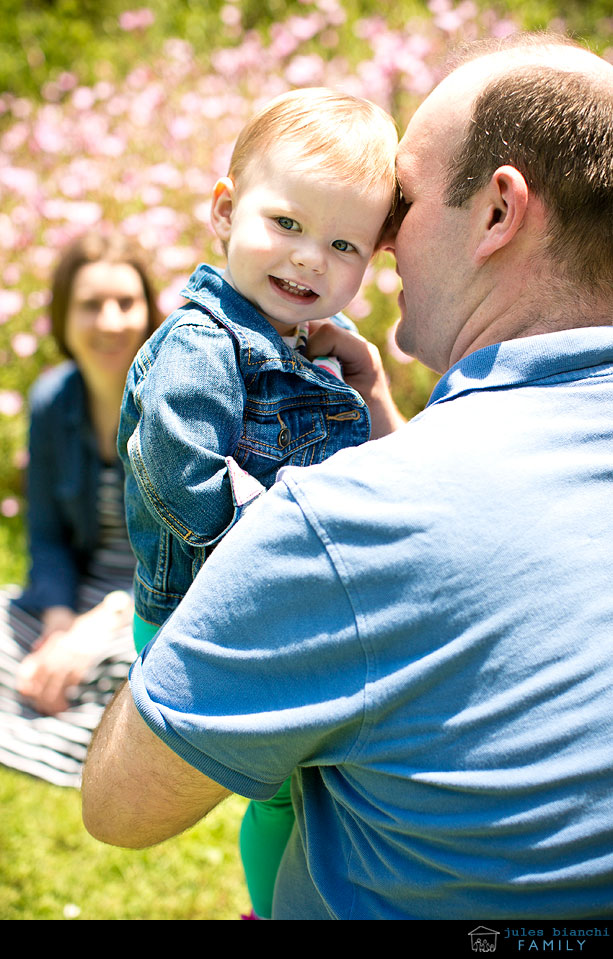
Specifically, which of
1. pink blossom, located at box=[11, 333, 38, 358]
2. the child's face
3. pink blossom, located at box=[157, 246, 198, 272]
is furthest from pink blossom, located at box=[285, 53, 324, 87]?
the child's face

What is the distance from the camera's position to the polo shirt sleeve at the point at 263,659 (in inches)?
42.9

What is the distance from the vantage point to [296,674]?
1.11 m

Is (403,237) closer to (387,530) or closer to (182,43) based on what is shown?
(387,530)

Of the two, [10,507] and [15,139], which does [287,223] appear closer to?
[10,507]

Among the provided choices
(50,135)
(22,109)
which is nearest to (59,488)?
(50,135)

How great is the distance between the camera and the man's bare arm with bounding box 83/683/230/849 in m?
1.26

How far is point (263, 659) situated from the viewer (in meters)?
1.11

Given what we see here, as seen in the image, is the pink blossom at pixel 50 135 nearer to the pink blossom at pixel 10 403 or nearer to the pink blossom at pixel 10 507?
the pink blossom at pixel 10 403

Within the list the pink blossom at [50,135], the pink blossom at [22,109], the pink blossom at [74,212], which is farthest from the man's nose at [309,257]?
the pink blossom at [22,109]

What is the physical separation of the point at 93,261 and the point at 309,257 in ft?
6.80

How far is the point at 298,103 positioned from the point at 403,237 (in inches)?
12.7

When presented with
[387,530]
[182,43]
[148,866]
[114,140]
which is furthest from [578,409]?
[182,43]

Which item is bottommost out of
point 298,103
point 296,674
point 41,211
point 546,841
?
point 41,211

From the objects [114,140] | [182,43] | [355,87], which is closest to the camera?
[355,87]
